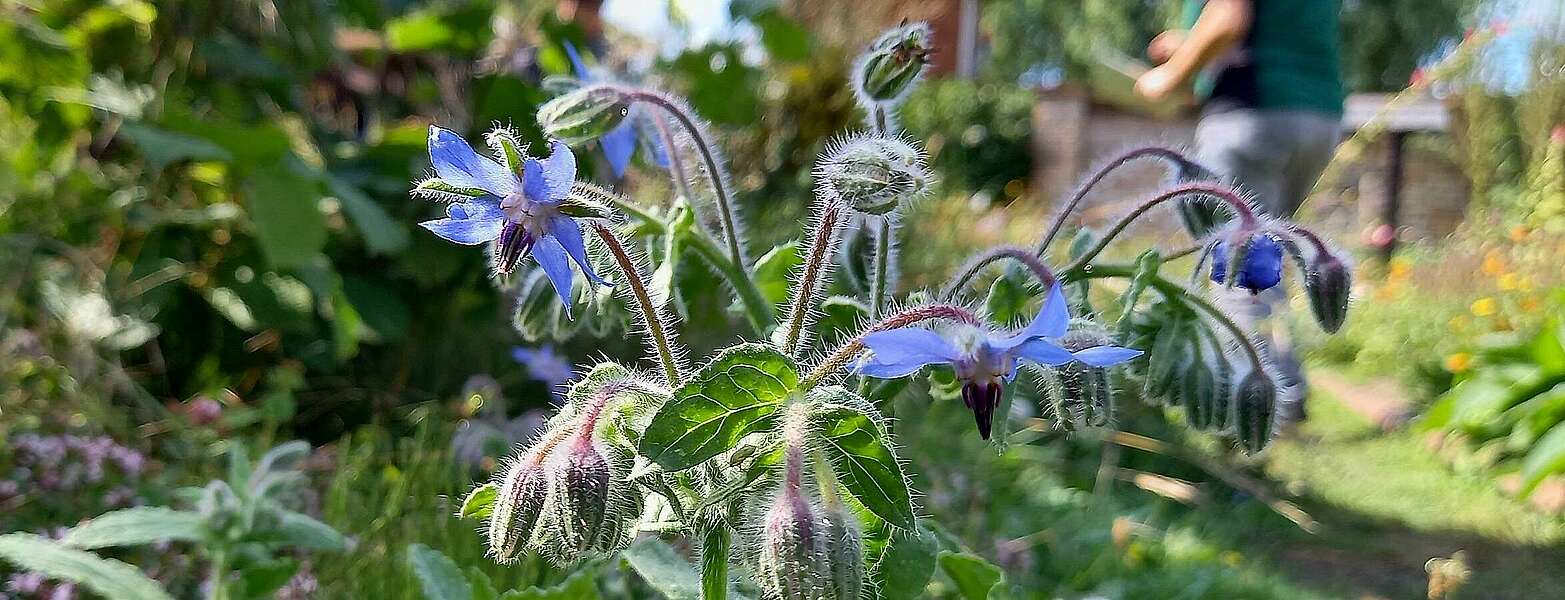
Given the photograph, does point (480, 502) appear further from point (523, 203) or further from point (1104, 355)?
point (1104, 355)

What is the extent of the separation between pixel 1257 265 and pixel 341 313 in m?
1.96

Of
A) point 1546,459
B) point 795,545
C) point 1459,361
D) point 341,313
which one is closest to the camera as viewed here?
point 795,545

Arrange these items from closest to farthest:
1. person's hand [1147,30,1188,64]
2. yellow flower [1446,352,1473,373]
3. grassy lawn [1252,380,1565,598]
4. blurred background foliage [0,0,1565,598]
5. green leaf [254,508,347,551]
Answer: green leaf [254,508,347,551] < blurred background foliage [0,0,1565,598] < grassy lawn [1252,380,1565,598] < person's hand [1147,30,1188,64] < yellow flower [1446,352,1473,373]

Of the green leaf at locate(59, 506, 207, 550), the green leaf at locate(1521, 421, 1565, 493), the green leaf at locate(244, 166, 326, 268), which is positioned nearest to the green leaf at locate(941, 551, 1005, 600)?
the green leaf at locate(59, 506, 207, 550)

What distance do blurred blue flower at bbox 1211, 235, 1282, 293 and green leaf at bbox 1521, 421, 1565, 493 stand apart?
8.13 feet

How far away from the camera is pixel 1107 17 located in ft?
83.0

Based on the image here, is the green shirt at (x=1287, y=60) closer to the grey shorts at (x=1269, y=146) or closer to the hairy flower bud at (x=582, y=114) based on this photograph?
the grey shorts at (x=1269, y=146)

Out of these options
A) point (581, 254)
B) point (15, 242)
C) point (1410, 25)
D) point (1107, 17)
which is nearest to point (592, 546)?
point (581, 254)

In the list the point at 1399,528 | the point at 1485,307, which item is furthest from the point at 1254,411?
the point at 1485,307

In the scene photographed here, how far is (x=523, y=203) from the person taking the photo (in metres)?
0.72

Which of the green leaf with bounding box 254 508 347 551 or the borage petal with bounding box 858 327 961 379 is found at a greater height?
the borage petal with bounding box 858 327 961 379

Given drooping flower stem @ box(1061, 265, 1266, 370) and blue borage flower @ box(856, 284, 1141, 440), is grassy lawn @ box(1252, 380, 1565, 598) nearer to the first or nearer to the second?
drooping flower stem @ box(1061, 265, 1266, 370)

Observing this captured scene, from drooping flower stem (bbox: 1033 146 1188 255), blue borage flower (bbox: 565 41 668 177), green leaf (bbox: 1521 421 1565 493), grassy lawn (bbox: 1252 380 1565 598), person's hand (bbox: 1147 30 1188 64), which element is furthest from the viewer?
person's hand (bbox: 1147 30 1188 64)

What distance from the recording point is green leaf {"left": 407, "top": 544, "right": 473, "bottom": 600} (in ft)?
3.44
